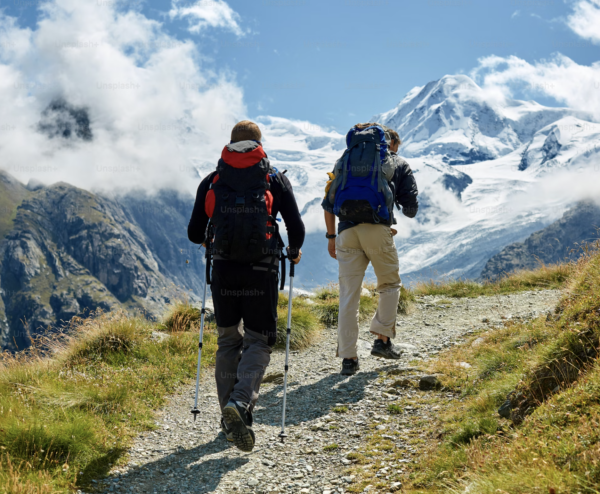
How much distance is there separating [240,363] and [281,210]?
1.79 meters

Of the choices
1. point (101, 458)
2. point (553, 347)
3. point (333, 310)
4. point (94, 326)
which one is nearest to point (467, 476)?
point (553, 347)

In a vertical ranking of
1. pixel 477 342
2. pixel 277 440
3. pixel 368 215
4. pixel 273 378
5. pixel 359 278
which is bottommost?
pixel 273 378

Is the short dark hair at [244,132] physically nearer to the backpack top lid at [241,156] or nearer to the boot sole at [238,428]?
the backpack top lid at [241,156]

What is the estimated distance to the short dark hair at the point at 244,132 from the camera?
5.45 metres

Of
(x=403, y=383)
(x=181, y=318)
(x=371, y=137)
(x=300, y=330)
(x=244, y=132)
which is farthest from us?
(x=181, y=318)

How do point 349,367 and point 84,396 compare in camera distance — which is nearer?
point 84,396

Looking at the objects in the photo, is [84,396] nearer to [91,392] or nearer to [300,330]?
[91,392]

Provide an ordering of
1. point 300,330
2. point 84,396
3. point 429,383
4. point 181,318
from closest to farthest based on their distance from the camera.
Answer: point 84,396 → point 429,383 → point 300,330 → point 181,318

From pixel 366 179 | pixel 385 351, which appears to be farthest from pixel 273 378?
pixel 366 179

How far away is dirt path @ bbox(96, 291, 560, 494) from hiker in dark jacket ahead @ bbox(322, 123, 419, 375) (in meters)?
0.84

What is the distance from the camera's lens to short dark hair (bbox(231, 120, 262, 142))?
17.9 ft

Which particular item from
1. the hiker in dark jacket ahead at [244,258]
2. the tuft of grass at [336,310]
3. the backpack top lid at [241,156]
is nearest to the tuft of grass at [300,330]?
the tuft of grass at [336,310]

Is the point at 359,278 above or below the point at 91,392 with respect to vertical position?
above

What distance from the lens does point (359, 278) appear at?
7570 millimetres
